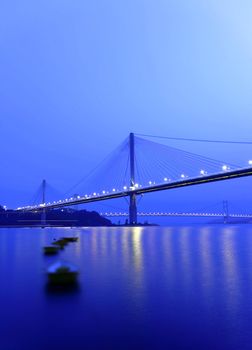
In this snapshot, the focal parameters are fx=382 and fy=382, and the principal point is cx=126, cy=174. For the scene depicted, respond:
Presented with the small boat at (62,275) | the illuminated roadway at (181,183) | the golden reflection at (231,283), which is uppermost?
the illuminated roadway at (181,183)

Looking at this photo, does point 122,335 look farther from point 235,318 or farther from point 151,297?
point 151,297

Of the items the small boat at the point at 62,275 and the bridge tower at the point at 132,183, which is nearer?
the small boat at the point at 62,275

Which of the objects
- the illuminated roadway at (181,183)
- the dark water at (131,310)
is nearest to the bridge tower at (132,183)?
the illuminated roadway at (181,183)

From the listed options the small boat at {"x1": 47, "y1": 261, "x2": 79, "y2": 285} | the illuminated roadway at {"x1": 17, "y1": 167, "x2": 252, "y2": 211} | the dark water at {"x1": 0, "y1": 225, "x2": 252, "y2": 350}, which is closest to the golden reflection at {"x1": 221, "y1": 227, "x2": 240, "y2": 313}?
the dark water at {"x1": 0, "y1": 225, "x2": 252, "y2": 350}

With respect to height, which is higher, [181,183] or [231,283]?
[181,183]

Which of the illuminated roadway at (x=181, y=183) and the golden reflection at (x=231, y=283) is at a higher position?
the illuminated roadway at (x=181, y=183)

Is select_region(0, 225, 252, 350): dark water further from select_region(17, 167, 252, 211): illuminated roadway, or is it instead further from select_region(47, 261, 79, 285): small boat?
select_region(17, 167, 252, 211): illuminated roadway

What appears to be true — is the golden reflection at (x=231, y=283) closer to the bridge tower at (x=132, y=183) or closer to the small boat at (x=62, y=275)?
the small boat at (x=62, y=275)

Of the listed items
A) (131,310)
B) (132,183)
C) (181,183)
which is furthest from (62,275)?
(132,183)

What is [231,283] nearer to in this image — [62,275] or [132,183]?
[62,275]

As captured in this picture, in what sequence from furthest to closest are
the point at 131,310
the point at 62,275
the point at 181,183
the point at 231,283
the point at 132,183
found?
the point at 132,183 → the point at 181,183 → the point at 231,283 → the point at 62,275 → the point at 131,310

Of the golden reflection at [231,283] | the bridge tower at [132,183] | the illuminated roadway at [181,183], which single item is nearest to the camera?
the golden reflection at [231,283]
